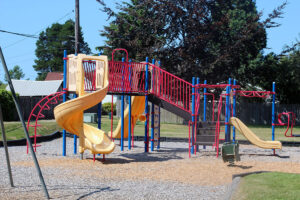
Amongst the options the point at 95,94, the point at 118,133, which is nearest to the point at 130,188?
the point at 95,94

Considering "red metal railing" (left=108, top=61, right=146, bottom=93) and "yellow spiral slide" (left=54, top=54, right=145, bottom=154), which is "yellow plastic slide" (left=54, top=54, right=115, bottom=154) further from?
"red metal railing" (left=108, top=61, right=146, bottom=93)

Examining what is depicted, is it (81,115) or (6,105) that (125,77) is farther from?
(6,105)

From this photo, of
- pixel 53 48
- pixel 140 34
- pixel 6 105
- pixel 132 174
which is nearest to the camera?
pixel 132 174

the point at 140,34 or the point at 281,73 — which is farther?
the point at 281,73

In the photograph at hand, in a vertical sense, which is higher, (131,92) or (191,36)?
(191,36)

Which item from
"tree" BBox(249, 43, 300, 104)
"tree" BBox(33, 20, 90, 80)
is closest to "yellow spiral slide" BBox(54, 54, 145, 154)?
"tree" BBox(249, 43, 300, 104)

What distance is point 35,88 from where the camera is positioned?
43.1 m

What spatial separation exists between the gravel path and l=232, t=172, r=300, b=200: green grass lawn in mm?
542

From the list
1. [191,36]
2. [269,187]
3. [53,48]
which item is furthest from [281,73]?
[53,48]

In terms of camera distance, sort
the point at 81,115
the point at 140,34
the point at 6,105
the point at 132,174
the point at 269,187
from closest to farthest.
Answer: the point at 269,187 < the point at 132,174 < the point at 81,115 < the point at 6,105 < the point at 140,34

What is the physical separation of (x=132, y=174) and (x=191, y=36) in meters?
23.4

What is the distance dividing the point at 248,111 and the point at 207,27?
388 inches

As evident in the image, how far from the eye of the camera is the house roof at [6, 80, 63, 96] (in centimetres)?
4209

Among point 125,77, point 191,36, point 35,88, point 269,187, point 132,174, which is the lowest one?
point 132,174
